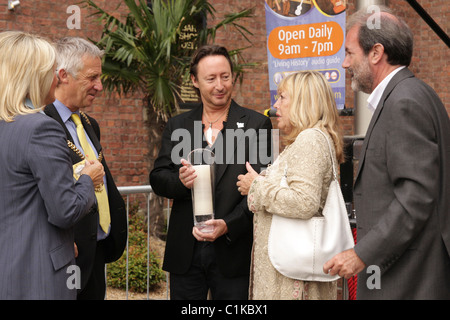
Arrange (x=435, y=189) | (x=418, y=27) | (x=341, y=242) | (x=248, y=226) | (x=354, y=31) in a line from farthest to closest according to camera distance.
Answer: (x=418, y=27) < (x=248, y=226) < (x=341, y=242) < (x=354, y=31) < (x=435, y=189)

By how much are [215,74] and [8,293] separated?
59.0 inches

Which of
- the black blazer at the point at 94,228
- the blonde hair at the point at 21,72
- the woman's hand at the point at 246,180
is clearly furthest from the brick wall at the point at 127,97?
the blonde hair at the point at 21,72

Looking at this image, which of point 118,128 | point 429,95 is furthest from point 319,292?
point 118,128

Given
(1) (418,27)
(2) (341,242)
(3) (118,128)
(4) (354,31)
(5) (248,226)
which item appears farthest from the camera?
(1) (418,27)

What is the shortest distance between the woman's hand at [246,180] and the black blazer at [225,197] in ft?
0.56

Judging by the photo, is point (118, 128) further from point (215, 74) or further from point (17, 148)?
point (17, 148)

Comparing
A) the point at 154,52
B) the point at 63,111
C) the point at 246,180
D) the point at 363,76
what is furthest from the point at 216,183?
the point at 154,52

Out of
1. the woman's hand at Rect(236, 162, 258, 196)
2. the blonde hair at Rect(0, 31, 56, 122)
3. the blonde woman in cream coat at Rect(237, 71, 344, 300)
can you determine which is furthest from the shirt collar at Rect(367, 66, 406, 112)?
the blonde hair at Rect(0, 31, 56, 122)

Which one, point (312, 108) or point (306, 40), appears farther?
point (306, 40)

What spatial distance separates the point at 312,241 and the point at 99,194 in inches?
39.7

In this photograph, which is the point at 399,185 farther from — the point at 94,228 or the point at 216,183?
the point at 94,228

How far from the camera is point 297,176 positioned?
2.36 m

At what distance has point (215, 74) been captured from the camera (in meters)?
2.98

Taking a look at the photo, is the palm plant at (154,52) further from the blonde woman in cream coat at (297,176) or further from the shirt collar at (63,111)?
the blonde woman in cream coat at (297,176)
